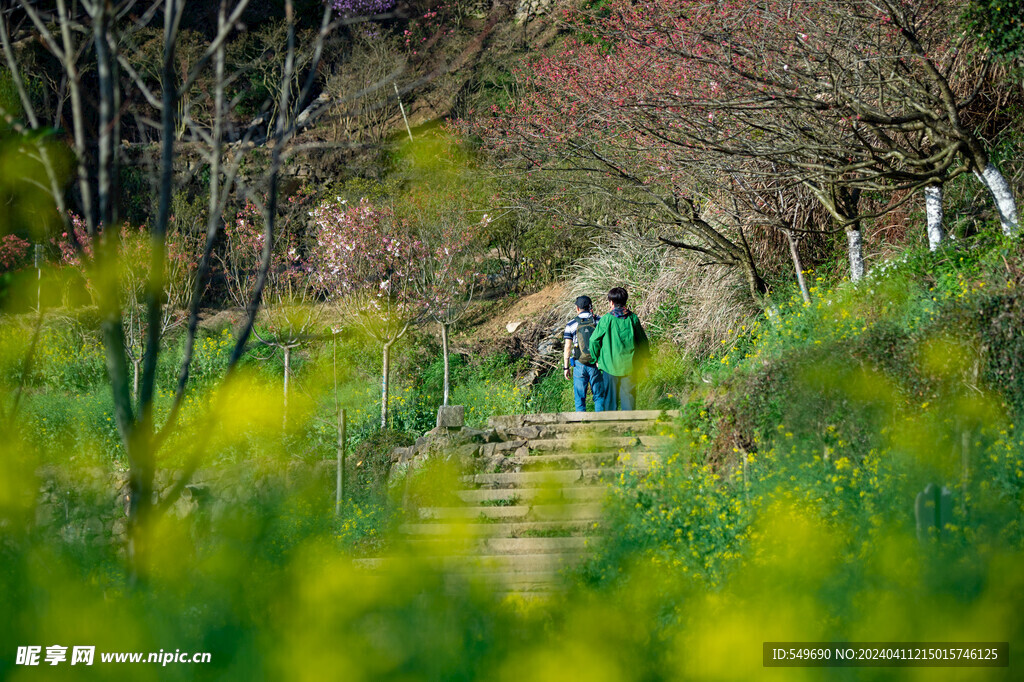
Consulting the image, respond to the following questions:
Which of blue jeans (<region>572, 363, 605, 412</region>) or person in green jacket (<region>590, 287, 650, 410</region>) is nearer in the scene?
person in green jacket (<region>590, 287, 650, 410</region>)

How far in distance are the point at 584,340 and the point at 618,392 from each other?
67 centimetres

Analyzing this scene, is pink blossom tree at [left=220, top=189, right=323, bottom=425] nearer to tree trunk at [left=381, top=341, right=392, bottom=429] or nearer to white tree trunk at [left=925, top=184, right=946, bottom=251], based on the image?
tree trunk at [left=381, top=341, right=392, bottom=429]

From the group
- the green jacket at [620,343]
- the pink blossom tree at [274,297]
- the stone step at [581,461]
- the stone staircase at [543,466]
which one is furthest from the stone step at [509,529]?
the pink blossom tree at [274,297]

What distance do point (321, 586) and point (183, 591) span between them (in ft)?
1.38

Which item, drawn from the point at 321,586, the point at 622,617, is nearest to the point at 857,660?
the point at 622,617

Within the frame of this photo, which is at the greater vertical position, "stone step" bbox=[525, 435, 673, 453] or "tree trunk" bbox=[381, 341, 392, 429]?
"tree trunk" bbox=[381, 341, 392, 429]

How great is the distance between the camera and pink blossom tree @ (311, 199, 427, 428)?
13.4 m

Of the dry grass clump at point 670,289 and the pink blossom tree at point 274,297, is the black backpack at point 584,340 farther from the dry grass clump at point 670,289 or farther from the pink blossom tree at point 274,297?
the pink blossom tree at point 274,297

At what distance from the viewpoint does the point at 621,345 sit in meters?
9.40

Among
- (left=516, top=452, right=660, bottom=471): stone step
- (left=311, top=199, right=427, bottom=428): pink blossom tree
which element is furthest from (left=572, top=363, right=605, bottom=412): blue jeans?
(left=311, top=199, right=427, bottom=428): pink blossom tree

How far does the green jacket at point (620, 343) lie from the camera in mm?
9367

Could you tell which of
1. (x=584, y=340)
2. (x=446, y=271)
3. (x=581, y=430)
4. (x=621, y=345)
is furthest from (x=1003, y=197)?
(x=446, y=271)

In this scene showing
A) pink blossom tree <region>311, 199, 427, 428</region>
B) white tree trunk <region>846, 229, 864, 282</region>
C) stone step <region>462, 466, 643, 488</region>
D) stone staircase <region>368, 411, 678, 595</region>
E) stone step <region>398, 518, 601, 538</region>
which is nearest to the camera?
stone step <region>398, 518, 601, 538</region>

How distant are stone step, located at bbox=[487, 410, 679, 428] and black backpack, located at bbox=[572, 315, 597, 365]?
2.03 feet
